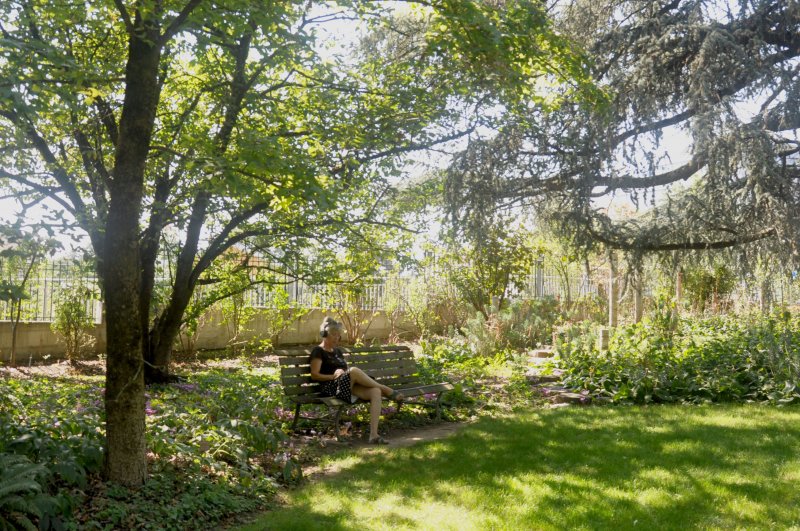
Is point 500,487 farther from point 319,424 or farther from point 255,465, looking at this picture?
point 319,424

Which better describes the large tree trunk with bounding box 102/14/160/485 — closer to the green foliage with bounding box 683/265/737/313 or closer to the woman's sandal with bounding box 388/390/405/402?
the woman's sandal with bounding box 388/390/405/402

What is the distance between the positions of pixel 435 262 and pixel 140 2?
1088cm

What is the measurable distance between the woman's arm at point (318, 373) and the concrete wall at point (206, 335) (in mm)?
6475

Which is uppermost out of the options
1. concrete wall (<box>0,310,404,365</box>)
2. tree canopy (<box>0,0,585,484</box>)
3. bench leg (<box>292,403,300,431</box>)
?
tree canopy (<box>0,0,585,484</box>)

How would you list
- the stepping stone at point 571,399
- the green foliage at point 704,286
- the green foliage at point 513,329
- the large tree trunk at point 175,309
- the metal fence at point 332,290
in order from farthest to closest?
1. the green foliage at point 704,286
2. the green foliage at point 513,329
3. the metal fence at point 332,290
4. the large tree trunk at point 175,309
5. the stepping stone at point 571,399

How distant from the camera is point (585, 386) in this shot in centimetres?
843

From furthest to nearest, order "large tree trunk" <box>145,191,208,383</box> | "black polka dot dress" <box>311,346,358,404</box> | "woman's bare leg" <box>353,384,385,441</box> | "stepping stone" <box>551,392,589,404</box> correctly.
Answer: "large tree trunk" <box>145,191,208,383</box> → "stepping stone" <box>551,392,589,404</box> → "black polka dot dress" <box>311,346,358,404</box> → "woman's bare leg" <box>353,384,385,441</box>

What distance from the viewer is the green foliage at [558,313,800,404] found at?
7.70 m

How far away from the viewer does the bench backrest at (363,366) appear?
6734mm

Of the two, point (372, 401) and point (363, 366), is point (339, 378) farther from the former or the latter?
point (363, 366)

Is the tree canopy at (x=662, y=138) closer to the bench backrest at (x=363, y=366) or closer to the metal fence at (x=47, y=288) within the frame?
the bench backrest at (x=363, y=366)

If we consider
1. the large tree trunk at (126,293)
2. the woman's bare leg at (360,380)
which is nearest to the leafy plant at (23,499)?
the large tree trunk at (126,293)

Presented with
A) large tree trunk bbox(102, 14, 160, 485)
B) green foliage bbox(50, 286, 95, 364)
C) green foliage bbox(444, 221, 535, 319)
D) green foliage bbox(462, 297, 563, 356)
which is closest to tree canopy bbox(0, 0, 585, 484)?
large tree trunk bbox(102, 14, 160, 485)

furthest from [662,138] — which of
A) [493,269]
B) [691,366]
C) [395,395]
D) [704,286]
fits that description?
[704,286]
